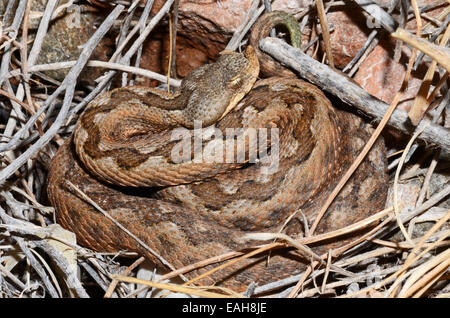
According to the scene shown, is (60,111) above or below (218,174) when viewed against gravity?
above

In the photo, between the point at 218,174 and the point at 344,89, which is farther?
the point at 218,174

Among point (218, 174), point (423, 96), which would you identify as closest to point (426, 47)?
point (423, 96)

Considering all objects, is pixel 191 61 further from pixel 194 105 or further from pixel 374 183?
pixel 374 183

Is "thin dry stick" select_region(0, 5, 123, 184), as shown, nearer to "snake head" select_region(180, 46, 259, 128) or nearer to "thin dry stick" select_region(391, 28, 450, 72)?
"snake head" select_region(180, 46, 259, 128)

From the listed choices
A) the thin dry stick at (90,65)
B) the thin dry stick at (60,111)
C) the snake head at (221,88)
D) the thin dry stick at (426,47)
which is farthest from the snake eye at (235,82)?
the thin dry stick at (426,47)

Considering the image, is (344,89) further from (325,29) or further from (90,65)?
(90,65)

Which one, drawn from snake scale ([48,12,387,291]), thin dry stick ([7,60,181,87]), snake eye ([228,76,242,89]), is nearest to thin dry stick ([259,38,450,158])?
snake scale ([48,12,387,291])
